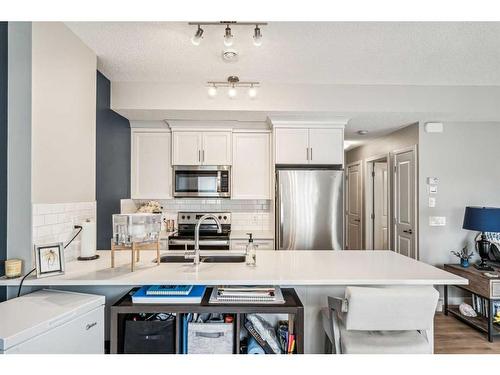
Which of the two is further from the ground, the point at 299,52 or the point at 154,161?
the point at 299,52

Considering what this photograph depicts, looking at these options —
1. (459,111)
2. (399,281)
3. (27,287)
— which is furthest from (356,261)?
(459,111)

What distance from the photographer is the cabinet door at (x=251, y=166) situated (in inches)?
144

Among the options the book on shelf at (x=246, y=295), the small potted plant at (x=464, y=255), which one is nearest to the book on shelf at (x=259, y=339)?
the book on shelf at (x=246, y=295)

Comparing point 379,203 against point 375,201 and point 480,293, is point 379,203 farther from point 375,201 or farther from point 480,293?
point 480,293

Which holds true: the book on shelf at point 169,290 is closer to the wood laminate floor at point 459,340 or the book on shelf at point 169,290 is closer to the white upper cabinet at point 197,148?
the white upper cabinet at point 197,148

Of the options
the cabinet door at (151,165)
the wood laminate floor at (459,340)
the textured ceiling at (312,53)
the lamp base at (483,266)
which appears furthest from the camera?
the cabinet door at (151,165)

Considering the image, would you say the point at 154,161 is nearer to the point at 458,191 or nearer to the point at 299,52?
the point at 299,52

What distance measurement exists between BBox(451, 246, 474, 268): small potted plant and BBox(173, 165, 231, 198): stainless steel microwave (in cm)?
282

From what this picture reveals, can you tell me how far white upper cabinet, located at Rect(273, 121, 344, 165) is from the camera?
3373 millimetres

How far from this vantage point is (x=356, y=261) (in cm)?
202

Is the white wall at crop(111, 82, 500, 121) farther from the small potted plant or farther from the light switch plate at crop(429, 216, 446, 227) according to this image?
the small potted plant

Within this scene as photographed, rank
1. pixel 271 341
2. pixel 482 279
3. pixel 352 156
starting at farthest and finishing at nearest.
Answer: pixel 352 156 < pixel 482 279 < pixel 271 341

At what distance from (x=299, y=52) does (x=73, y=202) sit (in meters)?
2.14

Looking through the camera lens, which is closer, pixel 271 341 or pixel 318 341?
pixel 271 341
